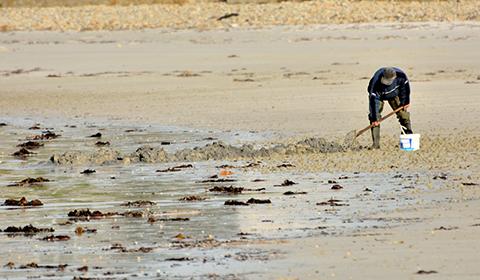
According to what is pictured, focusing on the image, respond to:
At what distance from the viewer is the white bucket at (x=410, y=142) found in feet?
55.5

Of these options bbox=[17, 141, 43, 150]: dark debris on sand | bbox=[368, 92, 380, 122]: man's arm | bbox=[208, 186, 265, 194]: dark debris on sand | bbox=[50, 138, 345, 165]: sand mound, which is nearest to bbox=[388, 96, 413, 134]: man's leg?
bbox=[368, 92, 380, 122]: man's arm

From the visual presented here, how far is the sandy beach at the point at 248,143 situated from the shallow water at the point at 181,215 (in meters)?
0.03

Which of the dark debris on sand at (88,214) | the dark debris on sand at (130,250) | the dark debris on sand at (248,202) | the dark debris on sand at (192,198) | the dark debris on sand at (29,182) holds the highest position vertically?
the dark debris on sand at (130,250)

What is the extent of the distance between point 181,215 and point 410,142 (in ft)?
15.0

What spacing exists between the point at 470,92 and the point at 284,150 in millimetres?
6518

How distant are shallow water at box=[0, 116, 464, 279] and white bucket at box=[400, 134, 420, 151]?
152 cm

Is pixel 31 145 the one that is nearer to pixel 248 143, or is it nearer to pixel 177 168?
pixel 248 143

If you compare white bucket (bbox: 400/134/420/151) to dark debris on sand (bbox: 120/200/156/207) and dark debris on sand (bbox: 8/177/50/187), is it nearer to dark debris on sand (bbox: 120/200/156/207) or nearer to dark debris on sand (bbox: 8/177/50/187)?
dark debris on sand (bbox: 120/200/156/207)

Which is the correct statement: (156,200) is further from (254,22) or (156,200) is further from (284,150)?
(254,22)

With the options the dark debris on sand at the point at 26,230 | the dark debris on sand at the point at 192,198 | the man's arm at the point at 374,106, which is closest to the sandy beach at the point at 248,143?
the dark debris on sand at the point at 192,198

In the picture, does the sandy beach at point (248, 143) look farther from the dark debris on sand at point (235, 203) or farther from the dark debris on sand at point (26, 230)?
the dark debris on sand at point (26, 230)

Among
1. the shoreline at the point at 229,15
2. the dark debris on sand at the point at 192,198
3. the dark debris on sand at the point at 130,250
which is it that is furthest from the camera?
→ the shoreline at the point at 229,15

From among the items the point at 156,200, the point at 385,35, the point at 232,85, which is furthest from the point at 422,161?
the point at 385,35

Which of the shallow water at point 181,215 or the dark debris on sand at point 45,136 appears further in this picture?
the dark debris on sand at point 45,136
